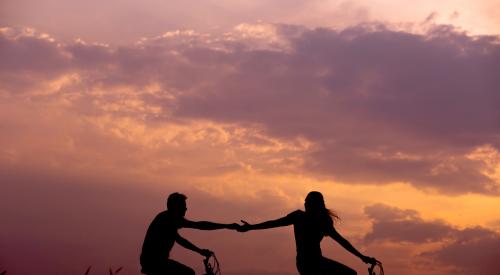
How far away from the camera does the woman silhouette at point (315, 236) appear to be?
15445 mm

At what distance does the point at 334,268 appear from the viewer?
50.9 ft

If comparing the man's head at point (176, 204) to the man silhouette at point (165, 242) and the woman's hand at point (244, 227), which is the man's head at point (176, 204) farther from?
the woman's hand at point (244, 227)

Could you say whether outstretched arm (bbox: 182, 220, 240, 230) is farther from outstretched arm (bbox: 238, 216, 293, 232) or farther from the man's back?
the man's back

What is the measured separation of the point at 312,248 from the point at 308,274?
573 mm

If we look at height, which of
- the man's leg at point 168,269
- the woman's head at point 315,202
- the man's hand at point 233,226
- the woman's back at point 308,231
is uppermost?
the woman's head at point 315,202

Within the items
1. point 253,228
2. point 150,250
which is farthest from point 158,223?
point 253,228

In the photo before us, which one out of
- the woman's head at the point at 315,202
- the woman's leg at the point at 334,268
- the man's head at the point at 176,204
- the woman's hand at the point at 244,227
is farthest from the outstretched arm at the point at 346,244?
the man's head at the point at 176,204

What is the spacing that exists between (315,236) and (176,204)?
323cm

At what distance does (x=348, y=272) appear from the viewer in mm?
15391

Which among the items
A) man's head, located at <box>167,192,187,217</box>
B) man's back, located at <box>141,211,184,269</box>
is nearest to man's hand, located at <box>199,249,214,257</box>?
man's back, located at <box>141,211,184,269</box>

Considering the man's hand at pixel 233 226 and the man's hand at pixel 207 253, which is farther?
the man's hand at pixel 233 226

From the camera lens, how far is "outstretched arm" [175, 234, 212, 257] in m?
16.4

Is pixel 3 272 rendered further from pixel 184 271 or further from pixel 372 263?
pixel 372 263

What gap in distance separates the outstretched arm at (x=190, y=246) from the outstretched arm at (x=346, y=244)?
290 centimetres
